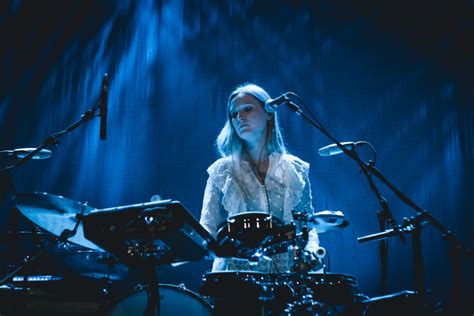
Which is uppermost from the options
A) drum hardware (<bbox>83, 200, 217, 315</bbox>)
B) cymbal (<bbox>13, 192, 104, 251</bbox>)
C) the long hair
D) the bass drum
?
the long hair

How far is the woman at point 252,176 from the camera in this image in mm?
2893

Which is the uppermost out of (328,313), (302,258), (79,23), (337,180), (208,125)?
(79,23)

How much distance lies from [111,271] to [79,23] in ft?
7.54

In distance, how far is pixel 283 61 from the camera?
13.4 feet

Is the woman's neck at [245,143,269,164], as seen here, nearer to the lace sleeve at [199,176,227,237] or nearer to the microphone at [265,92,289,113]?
the lace sleeve at [199,176,227,237]

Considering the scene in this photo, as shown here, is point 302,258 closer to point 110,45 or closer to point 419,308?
point 419,308

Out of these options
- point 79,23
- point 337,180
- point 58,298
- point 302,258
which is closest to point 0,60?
point 79,23

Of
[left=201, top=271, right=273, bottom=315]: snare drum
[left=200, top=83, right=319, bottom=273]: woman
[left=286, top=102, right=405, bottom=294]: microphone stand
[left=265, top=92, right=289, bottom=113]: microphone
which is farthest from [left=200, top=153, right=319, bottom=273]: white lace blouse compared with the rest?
[left=201, top=271, right=273, bottom=315]: snare drum

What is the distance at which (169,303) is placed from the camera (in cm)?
237

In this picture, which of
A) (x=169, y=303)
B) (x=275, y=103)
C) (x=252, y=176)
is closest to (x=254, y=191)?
(x=252, y=176)

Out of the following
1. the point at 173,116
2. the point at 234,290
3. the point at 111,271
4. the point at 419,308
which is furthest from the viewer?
the point at 173,116

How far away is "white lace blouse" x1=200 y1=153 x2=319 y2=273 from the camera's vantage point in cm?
290

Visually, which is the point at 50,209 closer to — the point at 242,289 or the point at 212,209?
the point at 242,289

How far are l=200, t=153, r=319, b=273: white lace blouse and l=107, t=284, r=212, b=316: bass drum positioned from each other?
61cm
